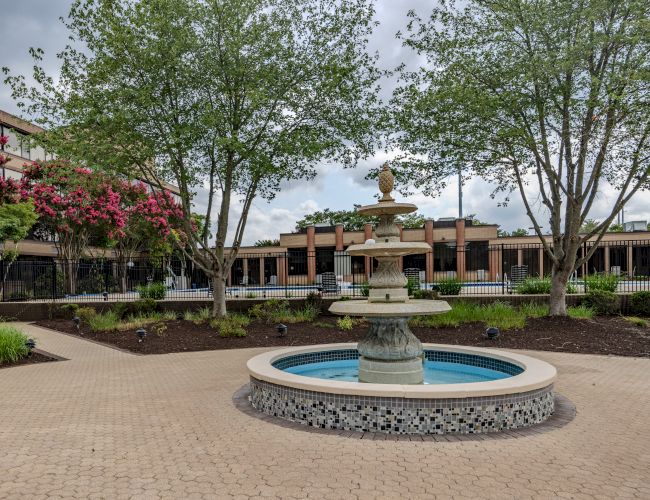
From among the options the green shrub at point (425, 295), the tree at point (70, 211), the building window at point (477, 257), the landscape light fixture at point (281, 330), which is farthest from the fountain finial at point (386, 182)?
the building window at point (477, 257)

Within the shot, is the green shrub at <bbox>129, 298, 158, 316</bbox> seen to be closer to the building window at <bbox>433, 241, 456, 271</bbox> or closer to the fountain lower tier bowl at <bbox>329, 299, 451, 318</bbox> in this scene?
the fountain lower tier bowl at <bbox>329, 299, 451, 318</bbox>

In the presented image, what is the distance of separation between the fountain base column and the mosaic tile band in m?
1.47

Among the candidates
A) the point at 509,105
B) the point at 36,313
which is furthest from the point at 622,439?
the point at 36,313

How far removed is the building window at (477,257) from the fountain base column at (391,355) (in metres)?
31.4

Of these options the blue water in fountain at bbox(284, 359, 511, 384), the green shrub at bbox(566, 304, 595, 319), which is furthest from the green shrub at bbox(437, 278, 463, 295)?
the blue water in fountain at bbox(284, 359, 511, 384)

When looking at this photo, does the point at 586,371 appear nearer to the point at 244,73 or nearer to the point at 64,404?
the point at 64,404

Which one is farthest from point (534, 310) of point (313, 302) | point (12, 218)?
point (12, 218)

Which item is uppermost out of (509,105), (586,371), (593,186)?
(509,105)

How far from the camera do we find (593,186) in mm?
14375

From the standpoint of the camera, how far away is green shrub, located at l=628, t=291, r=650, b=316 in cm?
1555

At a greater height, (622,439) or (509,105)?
(509,105)

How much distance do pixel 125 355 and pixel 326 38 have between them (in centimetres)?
1035

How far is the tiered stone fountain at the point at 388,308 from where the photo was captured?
7.07 m

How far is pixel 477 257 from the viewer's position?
3816 centimetres
